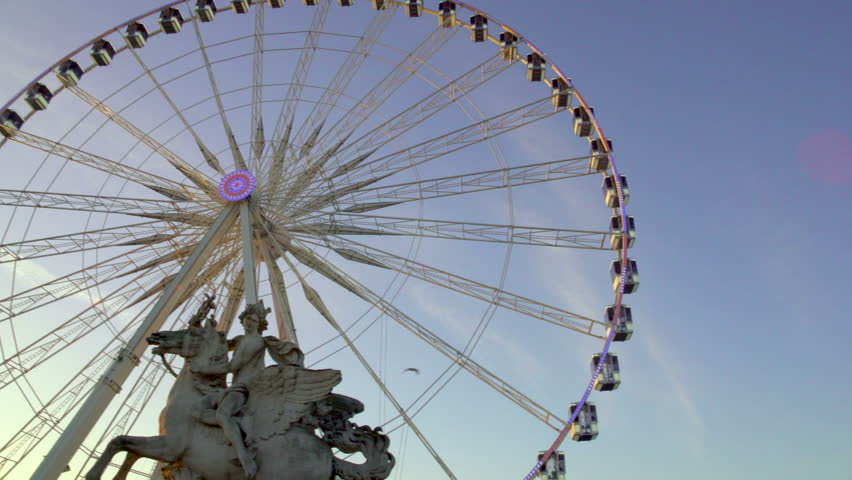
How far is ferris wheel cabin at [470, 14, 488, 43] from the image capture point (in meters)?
18.7

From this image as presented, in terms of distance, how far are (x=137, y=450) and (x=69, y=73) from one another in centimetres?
1245

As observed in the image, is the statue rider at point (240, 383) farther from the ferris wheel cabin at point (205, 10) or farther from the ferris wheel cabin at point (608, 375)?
the ferris wheel cabin at point (205, 10)

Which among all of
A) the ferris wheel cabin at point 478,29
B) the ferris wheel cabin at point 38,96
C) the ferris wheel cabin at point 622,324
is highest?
the ferris wheel cabin at point 478,29

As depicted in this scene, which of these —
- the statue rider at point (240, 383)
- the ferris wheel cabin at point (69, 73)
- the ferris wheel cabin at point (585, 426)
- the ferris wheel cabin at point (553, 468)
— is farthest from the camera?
the ferris wheel cabin at point (69, 73)

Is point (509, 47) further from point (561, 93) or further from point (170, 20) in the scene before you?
point (170, 20)

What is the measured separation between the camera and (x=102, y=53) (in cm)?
1827

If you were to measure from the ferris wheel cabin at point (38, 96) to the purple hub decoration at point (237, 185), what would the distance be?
5158 mm

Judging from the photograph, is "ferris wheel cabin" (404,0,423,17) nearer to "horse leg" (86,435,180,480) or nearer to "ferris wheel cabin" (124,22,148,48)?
"ferris wheel cabin" (124,22,148,48)

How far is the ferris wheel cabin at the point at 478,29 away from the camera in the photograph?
61.4 ft

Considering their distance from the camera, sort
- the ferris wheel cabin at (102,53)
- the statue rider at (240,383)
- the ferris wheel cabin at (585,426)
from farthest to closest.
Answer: the ferris wheel cabin at (102,53) < the ferris wheel cabin at (585,426) < the statue rider at (240,383)

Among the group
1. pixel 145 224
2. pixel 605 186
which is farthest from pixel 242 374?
pixel 605 186

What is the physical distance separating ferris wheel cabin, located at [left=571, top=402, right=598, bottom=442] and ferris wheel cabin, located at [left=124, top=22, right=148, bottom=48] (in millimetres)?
14190

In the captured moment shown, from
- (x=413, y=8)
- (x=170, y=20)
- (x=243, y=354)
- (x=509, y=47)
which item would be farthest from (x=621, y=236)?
(x=170, y=20)

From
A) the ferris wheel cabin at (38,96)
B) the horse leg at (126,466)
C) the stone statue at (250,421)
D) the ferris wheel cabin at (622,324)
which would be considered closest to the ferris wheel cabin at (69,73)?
the ferris wheel cabin at (38,96)
